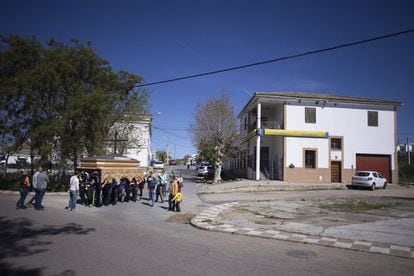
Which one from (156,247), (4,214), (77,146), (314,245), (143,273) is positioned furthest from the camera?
(77,146)

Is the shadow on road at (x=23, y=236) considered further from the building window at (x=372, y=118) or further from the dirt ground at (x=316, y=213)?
the building window at (x=372, y=118)

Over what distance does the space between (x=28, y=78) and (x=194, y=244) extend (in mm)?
17122

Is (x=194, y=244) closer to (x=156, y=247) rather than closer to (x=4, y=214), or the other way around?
(x=156, y=247)

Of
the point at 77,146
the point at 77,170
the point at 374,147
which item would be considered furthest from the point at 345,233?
the point at 374,147

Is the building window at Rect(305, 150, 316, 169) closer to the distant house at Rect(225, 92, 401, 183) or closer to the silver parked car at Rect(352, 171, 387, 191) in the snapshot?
the distant house at Rect(225, 92, 401, 183)

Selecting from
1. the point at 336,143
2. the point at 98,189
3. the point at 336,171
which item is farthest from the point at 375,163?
the point at 98,189

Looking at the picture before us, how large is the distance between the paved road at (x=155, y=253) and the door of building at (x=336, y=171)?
974 inches

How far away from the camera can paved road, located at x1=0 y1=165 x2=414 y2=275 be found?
22.7ft

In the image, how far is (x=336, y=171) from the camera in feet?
111

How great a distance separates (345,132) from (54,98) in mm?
25021

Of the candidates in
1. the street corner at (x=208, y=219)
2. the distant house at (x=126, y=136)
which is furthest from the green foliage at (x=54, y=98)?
the street corner at (x=208, y=219)

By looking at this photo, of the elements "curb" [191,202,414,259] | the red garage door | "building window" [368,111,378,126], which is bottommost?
"curb" [191,202,414,259]

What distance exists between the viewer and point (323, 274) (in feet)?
22.7

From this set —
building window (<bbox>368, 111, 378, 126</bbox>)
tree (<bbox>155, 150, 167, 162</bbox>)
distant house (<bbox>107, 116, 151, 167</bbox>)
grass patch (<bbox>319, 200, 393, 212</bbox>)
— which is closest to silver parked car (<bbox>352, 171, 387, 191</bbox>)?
building window (<bbox>368, 111, 378, 126</bbox>)
